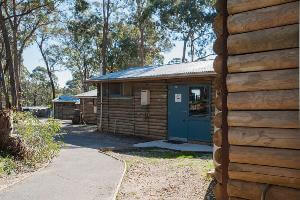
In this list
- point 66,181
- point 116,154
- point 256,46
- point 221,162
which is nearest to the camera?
point 256,46

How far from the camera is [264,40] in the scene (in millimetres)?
4004

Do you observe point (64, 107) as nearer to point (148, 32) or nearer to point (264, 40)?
point (148, 32)

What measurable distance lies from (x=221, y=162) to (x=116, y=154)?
903 cm

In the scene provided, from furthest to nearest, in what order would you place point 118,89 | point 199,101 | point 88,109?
1. point 88,109
2. point 118,89
3. point 199,101

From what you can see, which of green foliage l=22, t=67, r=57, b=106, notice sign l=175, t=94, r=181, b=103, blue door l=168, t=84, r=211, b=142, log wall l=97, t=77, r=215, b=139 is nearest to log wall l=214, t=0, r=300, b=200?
log wall l=97, t=77, r=215, b=139

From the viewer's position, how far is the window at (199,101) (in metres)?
15.7

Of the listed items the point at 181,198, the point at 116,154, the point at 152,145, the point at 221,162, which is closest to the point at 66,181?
the point at 181,198

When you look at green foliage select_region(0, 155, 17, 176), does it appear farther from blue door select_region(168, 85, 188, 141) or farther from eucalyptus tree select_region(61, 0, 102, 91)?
eucalyptus tree select_region(61, 0, 102, 91)

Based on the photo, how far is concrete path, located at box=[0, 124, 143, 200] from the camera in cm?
763

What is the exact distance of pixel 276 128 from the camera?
3.87m

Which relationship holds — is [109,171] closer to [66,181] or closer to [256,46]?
[66,181]

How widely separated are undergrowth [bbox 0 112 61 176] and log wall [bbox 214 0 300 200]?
7.16 meters

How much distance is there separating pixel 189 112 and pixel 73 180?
825 cm

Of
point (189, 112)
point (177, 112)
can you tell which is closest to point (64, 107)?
point (177, 112)
